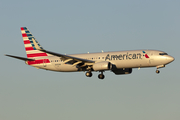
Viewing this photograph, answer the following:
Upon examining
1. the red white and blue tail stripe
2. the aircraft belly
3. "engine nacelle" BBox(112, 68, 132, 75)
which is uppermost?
the red white and blue tail stripe

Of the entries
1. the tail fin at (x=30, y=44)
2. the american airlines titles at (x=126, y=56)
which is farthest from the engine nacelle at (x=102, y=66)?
the tail fin at (x=30, y=44)

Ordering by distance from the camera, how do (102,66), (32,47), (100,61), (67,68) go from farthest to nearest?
1. (32,47)
2. (67,68)
3. (100,61)
4. (102,66)

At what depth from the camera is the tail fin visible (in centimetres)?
7057

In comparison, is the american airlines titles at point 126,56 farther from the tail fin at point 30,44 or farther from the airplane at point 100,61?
the tail fin at point 30,44

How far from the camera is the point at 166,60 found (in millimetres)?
61281

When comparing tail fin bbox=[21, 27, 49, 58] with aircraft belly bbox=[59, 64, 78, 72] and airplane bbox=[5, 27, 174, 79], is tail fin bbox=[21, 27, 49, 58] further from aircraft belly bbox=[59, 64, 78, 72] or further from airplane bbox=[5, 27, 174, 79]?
aircraft belly bbox=[59, 64, 78, 72]

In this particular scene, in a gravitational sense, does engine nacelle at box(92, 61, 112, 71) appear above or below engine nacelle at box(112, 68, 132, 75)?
above

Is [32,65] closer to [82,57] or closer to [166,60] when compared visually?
[82,57]

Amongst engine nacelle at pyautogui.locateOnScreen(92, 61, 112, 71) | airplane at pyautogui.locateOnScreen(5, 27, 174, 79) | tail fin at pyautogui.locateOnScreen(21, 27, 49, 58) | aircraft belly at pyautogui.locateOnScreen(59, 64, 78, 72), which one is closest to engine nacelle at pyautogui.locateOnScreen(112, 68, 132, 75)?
airplane at pyautogui.locateOnScreen(5, 27, 174, 79)

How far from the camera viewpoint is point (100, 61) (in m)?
63.9

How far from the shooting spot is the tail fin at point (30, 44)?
7057 centimetres

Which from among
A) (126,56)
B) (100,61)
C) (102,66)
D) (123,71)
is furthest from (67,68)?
(126,56)

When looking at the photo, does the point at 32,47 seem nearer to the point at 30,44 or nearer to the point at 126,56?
the point at 30,44

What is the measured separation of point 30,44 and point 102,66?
62.7 ft
